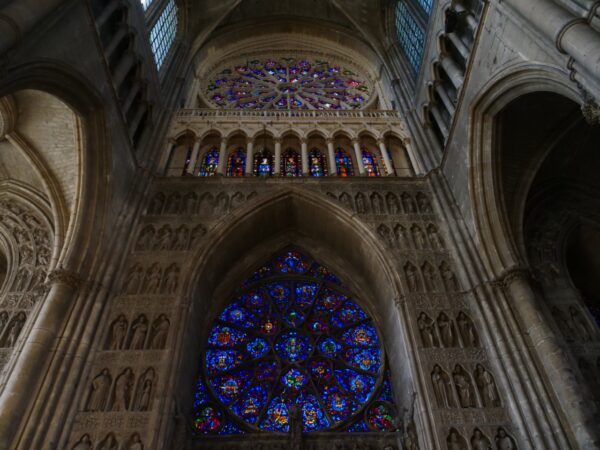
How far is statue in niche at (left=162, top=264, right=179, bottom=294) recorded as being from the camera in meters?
9.48

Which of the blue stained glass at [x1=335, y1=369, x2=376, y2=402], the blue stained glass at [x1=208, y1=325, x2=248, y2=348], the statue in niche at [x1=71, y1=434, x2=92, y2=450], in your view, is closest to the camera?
the statue in niche at [x1=71, y1=434, x2=92, y2=450]

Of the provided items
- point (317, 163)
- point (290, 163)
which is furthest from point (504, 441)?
point (290, 163)

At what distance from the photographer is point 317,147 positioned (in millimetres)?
13734

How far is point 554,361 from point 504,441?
1.48m

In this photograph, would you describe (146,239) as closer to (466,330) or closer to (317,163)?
(317,163)

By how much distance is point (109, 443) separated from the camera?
733 centimetres

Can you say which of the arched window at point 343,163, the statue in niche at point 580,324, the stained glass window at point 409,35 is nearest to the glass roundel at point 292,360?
the arched window at point 343,163

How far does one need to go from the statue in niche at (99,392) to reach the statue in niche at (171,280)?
190 centimetres

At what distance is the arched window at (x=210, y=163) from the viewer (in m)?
12.9

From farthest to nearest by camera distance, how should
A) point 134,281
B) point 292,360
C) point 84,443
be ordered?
1. point 292,360
2. point 134,281
3. point 84,443

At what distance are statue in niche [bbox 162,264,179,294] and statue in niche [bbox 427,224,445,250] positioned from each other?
5.38 m

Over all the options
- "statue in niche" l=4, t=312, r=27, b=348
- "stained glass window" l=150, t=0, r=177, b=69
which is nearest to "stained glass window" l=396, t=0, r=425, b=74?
"stained glass window" l=150, t=0, r=177, b=69

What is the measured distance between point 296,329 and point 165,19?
430 inches

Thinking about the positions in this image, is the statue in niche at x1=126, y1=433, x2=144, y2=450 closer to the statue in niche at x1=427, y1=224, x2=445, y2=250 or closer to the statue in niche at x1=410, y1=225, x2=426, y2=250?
the statue in niche at x1=410, y1=225, x2=426, y2=250
